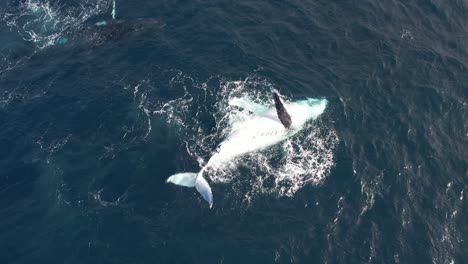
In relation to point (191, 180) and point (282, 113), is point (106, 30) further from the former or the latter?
point (282, 113)

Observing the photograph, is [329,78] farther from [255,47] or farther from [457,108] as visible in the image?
[457,108]

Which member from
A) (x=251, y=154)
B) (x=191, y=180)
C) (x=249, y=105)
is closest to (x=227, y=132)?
(x=251, y=154)

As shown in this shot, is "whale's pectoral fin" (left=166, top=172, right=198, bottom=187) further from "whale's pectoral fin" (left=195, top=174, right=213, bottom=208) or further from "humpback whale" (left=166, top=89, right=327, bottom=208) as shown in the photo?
"whale's pectoral fin" (left=195, top=174, right=213, bottom=208)

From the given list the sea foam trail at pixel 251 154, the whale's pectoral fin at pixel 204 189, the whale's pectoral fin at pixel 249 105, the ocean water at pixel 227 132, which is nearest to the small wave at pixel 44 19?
the ocean water at pixel 227 132

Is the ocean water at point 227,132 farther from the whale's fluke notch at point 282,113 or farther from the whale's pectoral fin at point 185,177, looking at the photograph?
the whale's fluke notch at point 282,113

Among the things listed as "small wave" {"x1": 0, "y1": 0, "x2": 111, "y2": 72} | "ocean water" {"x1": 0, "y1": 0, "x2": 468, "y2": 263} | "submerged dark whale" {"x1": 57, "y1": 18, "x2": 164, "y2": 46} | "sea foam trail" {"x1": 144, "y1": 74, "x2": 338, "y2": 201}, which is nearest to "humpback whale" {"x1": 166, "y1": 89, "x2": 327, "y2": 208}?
"sea foam trail" {"x1": 144, "y1": 74, "x2": 338, "y2": 201}

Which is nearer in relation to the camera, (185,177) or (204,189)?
(204,189)
